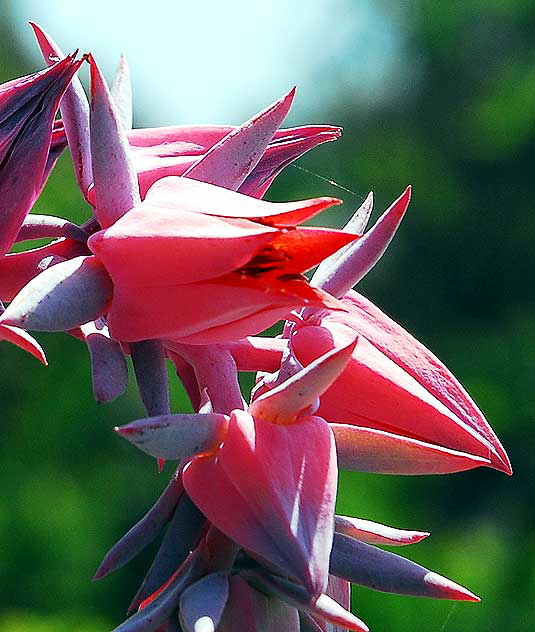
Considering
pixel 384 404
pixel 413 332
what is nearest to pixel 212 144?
pixel 384 404

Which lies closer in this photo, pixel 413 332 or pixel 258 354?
pixel 258 354

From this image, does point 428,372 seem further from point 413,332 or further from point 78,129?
point 413,332

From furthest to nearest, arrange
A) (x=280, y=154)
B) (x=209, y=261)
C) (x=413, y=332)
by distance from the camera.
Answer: (x=413, y=332) → (x=280, y=154) → (x=209, y=261)

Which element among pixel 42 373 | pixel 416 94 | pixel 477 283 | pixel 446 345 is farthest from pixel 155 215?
pixel 416 94

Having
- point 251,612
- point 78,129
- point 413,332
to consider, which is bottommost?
point 413,332

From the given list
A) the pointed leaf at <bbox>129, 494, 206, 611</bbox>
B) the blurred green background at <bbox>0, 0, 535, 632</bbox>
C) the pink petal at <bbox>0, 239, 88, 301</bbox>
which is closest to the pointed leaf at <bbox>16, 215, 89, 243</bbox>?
the pink petal at <bbox>0, 239, 88, 301</bbox>

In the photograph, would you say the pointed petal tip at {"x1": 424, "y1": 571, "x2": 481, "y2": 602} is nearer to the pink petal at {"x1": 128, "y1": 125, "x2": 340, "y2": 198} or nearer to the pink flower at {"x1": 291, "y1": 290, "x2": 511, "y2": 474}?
the pink flower at {"x1": 291, "y1": 290, "x2": 511, "y2": 474}
